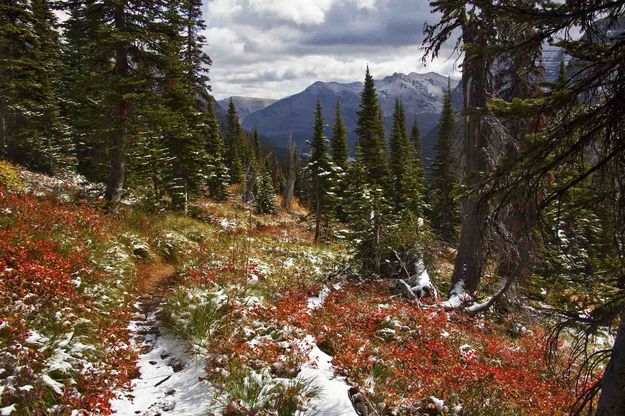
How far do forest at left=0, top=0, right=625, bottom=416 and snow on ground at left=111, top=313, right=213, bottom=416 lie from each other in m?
0.04

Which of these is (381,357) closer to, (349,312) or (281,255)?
(349,312)

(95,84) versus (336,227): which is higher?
(95,84)

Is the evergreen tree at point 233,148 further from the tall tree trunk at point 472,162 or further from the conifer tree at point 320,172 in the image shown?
the tall tree trunk at point 472,162

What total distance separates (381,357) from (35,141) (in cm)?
2832

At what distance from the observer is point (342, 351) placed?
299 inches

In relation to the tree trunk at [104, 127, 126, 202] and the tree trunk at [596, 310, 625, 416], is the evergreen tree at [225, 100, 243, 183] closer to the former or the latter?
the tree trunk at [104, 127, 126, 202]

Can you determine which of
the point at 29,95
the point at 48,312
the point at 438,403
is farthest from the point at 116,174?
the point at 438,403

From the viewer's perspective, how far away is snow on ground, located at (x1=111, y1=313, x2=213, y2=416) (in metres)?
5.98

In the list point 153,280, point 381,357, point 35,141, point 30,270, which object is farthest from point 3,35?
point 381,357

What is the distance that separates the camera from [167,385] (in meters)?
6.70

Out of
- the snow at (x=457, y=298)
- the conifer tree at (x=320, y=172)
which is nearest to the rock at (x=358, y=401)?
the snow at (x=457, y=298)

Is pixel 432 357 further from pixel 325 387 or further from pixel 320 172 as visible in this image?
pixel 320 172

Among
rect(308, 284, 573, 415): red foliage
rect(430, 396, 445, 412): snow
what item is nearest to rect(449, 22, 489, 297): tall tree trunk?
rect(308, 284, 573, 415): red foliage

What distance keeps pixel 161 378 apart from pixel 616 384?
6.36 m
